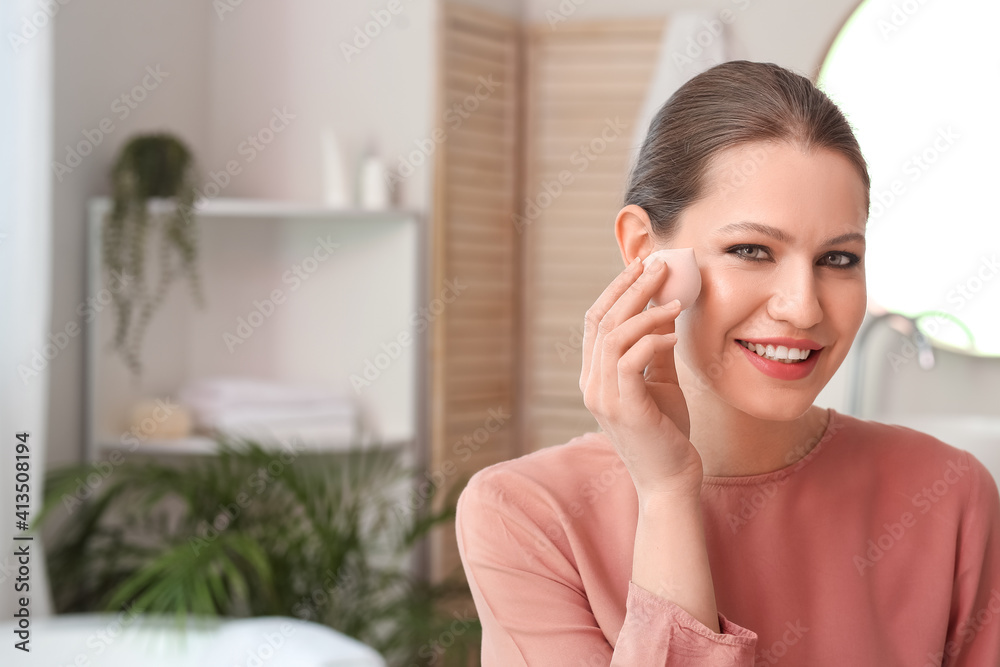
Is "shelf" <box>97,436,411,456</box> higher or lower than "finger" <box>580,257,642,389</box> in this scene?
lower

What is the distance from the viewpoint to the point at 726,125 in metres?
0.97

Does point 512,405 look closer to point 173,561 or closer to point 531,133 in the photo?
point 531,133

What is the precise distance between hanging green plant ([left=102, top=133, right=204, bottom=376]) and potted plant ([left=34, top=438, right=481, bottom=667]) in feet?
1.11

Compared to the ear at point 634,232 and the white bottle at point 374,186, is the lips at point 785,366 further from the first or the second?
the white bottle at point 374,186

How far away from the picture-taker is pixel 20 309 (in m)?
1.98

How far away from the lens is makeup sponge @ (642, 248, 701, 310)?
0.89 metres

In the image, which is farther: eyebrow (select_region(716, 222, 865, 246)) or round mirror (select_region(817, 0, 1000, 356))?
round mirror (select_region(817, 0, 1000, 356))

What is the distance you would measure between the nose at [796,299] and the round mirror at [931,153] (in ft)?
4.25

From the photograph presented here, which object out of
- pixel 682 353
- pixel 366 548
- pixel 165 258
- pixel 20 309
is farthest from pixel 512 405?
pixel 682 353

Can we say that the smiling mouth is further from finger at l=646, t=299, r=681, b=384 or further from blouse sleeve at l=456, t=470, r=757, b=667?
blouse sleeve at l=456, t=470, r=757, b=667

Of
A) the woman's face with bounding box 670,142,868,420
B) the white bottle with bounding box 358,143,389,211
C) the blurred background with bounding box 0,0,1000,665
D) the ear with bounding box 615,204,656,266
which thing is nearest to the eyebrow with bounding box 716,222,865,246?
the woman's face with bounding box 670,142,868,420

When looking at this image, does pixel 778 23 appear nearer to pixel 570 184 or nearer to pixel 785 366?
pixel 570 184

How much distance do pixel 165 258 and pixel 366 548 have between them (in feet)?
2.88

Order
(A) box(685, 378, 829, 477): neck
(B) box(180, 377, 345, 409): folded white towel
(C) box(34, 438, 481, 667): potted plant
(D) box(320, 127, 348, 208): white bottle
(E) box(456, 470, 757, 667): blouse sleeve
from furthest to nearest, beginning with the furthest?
(D) box(320, 127, 348, 208): white bottle < (B) box(180, 377, 345, 409): folded white towel < (C) box(34, 438, 481, 667): potted plant < (A) box(685, 378, 829, 477): neck < (E) box(456, 470, 757, 667): blouse sleeve
